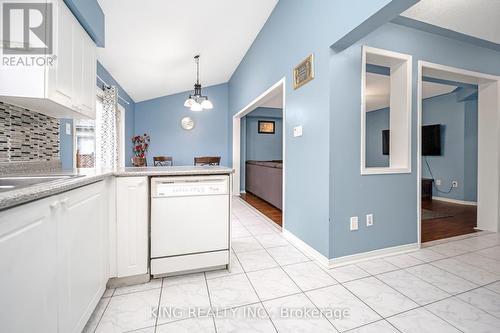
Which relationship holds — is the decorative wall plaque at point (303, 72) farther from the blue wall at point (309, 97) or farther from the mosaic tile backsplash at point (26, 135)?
the mosaic tile backsplash at point (26, 135)

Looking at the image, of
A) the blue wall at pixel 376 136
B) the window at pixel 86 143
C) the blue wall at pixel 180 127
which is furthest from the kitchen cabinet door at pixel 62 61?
the blue wall at pixel 376 136

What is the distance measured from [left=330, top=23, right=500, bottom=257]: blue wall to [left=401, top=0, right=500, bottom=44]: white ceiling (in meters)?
0.14

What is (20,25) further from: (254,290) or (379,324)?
(379,324)

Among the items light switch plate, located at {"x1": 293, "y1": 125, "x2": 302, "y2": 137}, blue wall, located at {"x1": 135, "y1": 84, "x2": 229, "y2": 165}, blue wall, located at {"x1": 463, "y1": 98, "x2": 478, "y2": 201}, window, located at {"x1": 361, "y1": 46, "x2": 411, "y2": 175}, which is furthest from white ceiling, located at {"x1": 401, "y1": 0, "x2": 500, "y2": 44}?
blue wall, located at {"x1": 135, "y1": 84, "x2": 229, "y2": 165}

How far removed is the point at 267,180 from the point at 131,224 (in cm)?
307

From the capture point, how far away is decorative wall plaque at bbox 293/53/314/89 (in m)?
2.18

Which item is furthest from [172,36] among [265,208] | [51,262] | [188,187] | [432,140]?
[432,140]

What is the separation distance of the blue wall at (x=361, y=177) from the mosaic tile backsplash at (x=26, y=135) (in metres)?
2.43

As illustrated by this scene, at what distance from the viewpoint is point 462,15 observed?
7.46 ft

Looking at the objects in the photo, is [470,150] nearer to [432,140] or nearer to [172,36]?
[432,140]

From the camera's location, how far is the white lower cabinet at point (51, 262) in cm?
68

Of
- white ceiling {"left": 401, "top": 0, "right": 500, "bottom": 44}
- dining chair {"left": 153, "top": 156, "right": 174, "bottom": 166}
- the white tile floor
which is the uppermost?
white ceiling {"left": 401, "top": 0, "right": 500, "bottom": 44}

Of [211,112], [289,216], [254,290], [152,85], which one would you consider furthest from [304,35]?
[211,112]

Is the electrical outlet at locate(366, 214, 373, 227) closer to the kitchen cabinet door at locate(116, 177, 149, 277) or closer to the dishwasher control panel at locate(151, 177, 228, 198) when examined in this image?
the dishwasher control panel at locate(151, 177, 228, 198)
